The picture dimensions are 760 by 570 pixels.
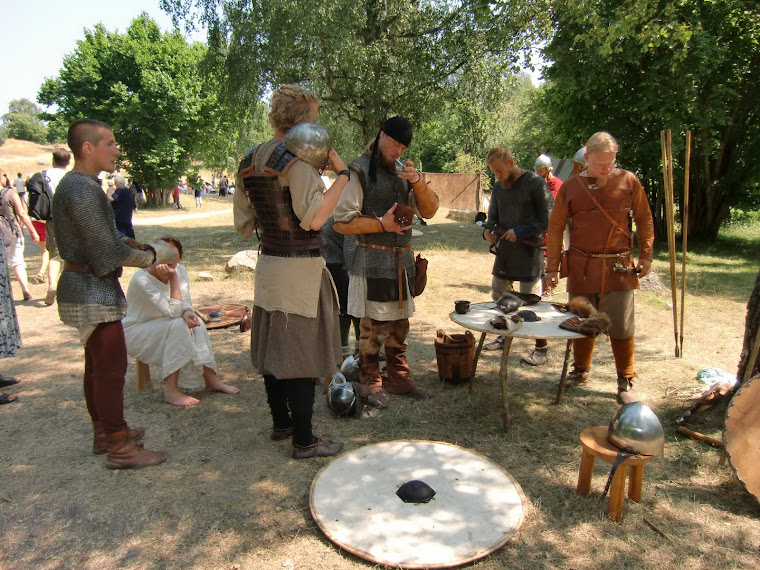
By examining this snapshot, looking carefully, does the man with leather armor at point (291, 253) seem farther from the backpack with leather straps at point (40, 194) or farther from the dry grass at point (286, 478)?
the backpack with leather straps at point (40, 194)

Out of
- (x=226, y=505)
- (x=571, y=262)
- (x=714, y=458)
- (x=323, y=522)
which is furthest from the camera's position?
(x=571, y=262)

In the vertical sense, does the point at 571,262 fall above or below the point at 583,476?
above

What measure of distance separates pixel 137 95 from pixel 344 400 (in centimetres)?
2377

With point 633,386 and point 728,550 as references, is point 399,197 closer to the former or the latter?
point 633,386

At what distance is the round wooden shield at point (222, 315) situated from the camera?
5.60 m

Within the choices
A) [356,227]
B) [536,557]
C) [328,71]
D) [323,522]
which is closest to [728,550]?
[536,557]

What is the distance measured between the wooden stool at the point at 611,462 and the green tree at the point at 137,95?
24.0m

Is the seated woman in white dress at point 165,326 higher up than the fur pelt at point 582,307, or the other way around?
the fur pelt at point 582,307

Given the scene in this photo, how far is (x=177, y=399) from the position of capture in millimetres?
3807

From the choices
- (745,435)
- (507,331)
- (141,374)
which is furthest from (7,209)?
(745,435)

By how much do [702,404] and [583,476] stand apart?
139 cm

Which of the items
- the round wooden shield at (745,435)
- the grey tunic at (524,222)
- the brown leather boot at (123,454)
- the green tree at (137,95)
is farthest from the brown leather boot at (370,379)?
the green tree at (137,95)

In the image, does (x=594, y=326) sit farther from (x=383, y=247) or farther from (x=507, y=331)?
(x=383, y=247)

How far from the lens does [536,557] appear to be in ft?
7.44
